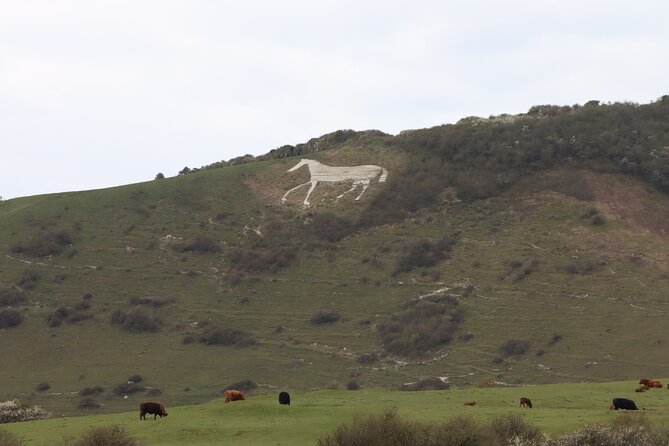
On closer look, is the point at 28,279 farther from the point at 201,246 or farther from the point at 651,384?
the point at 651,384

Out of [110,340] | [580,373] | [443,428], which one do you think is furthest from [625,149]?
[443,428]

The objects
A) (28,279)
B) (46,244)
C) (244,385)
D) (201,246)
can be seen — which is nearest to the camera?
(244,385)

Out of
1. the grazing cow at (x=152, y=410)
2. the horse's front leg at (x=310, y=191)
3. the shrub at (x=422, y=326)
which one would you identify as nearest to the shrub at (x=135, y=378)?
the shrub at (x=422, y=326)

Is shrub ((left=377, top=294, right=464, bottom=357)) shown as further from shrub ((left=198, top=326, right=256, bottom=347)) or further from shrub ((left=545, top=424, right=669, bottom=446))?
shrub ((left=545, top=424, right=669, bottom=446))

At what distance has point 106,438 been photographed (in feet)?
96.2

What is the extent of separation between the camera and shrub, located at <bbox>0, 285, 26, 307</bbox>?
2997 inches

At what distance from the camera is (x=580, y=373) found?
5991cm

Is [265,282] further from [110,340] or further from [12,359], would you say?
[12,359]

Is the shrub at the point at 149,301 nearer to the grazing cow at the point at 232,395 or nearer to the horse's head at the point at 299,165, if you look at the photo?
the horse's head at the point at 299,165

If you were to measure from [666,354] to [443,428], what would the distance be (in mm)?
35160

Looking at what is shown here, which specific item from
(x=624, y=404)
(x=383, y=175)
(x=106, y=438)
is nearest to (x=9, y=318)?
(x=383, y=175)

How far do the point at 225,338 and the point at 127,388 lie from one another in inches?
393

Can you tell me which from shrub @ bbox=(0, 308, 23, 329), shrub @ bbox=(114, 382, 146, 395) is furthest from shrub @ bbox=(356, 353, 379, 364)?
shrub @ bbox=(0, 308, 23, 329)

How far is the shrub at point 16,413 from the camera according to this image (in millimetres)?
40706
